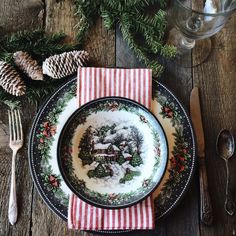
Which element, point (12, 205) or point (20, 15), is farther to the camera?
point (20, 15)

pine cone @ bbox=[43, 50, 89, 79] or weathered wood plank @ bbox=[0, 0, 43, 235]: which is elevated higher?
pine cone @ bbox=[43, 50, 89, 79]

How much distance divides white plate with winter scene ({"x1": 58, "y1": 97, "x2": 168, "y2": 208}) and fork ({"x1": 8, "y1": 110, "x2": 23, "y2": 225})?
0.11 meters

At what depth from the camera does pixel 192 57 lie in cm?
85

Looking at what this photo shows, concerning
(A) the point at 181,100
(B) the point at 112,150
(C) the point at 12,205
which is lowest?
(C) the point at 12,205

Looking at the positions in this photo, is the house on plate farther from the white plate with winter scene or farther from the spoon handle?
the spoon handle

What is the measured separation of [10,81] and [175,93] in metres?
0.32

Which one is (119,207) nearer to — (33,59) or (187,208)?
(187,208)

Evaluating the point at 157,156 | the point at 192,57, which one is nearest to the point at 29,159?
the point at 157,156

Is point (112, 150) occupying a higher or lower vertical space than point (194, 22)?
lower

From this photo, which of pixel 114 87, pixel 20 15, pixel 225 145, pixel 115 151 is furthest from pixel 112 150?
pixel 20 15

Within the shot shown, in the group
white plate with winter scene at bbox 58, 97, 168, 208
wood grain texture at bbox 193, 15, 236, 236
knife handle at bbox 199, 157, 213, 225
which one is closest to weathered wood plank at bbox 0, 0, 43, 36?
white plate with winter scene at bbox 58, 97, 168, 208

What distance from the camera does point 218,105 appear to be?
32.5 inches

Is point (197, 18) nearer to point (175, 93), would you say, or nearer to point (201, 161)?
point (175, 93)

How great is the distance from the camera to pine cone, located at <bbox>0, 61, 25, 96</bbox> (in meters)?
0.77
